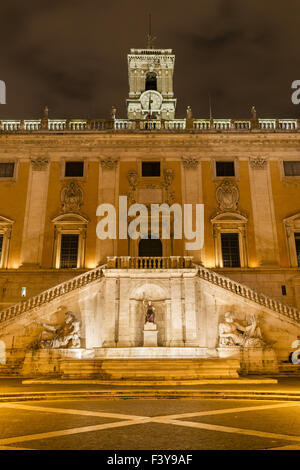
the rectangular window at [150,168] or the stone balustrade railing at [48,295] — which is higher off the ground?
the rectangular window at [150,168]

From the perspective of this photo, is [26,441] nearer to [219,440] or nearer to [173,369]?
[219,440]

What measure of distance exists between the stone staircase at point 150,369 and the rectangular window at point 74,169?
45.3ft

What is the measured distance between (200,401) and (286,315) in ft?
31.8

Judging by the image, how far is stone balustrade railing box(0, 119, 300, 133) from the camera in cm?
2633

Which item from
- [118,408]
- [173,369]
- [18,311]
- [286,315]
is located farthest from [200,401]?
[18,311]

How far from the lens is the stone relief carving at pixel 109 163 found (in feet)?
84.7

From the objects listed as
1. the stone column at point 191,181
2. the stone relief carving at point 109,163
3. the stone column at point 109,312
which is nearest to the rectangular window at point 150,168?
the stone column at point 191,181

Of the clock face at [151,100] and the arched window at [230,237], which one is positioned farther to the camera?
the clock face at [151,100]

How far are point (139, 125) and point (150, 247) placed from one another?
28.1 feet

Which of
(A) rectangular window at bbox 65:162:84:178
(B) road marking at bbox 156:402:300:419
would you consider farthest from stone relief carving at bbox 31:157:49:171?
(B) road marking at bbox 156:402:300:419

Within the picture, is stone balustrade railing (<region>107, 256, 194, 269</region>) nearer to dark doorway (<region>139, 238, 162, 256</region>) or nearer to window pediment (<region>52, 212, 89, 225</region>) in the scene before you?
dark doorway (<region>139, 238, 162, 256</region>)

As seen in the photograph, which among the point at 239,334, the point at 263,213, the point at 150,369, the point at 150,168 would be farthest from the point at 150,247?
the point at 150,369

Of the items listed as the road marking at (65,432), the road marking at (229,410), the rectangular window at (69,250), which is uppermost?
the rectangular window at (69,250)

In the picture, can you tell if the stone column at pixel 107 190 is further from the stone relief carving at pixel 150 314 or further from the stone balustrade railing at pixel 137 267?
the stone relief carving at pixel 150 314
